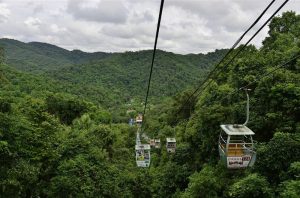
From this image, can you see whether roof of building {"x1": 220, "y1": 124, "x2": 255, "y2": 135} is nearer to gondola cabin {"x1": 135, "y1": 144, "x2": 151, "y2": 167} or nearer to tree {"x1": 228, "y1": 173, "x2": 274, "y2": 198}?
tree {"x1": 228, "y1": 173, "x2": 274, "y2": 198}

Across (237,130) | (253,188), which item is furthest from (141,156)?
(237,130)

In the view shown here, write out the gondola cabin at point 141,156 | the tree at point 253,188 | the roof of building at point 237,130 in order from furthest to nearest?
the gondola cabin at point 141,156, the tree at point 253,188, the roof of building at point 237,130

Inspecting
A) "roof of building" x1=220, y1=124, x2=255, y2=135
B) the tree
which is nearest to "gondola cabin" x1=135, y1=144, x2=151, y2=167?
the tree

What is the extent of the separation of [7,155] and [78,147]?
628 centimetres

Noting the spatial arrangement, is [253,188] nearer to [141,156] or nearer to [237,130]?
[237,130]

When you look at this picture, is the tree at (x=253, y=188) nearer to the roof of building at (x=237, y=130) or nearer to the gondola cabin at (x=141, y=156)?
the roof of building at (x=237, y=130)

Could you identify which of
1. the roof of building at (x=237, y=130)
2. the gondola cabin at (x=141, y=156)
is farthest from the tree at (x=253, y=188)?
the gondola cabin at (x=141, y=156)

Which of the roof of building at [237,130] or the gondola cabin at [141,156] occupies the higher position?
the roof of building at [237,130]

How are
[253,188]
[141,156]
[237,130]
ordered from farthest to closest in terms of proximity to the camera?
[141,156], [253,188], [237,130]

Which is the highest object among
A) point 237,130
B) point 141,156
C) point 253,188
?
point 237,130

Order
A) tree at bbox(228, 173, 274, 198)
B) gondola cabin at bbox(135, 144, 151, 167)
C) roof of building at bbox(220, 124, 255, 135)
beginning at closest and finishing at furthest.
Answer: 1. roof of building at bbox(220, 124, 255, 135)
2. tree at bbox(228, 173, 274, 198)
3. gondola cabin at bbox(135, 144, 151, 167)

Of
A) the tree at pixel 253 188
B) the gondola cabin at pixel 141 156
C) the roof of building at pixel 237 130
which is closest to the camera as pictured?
the roof of building at pixel 237 130

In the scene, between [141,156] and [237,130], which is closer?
[237,130]

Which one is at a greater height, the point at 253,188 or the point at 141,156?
the point at 253,188
